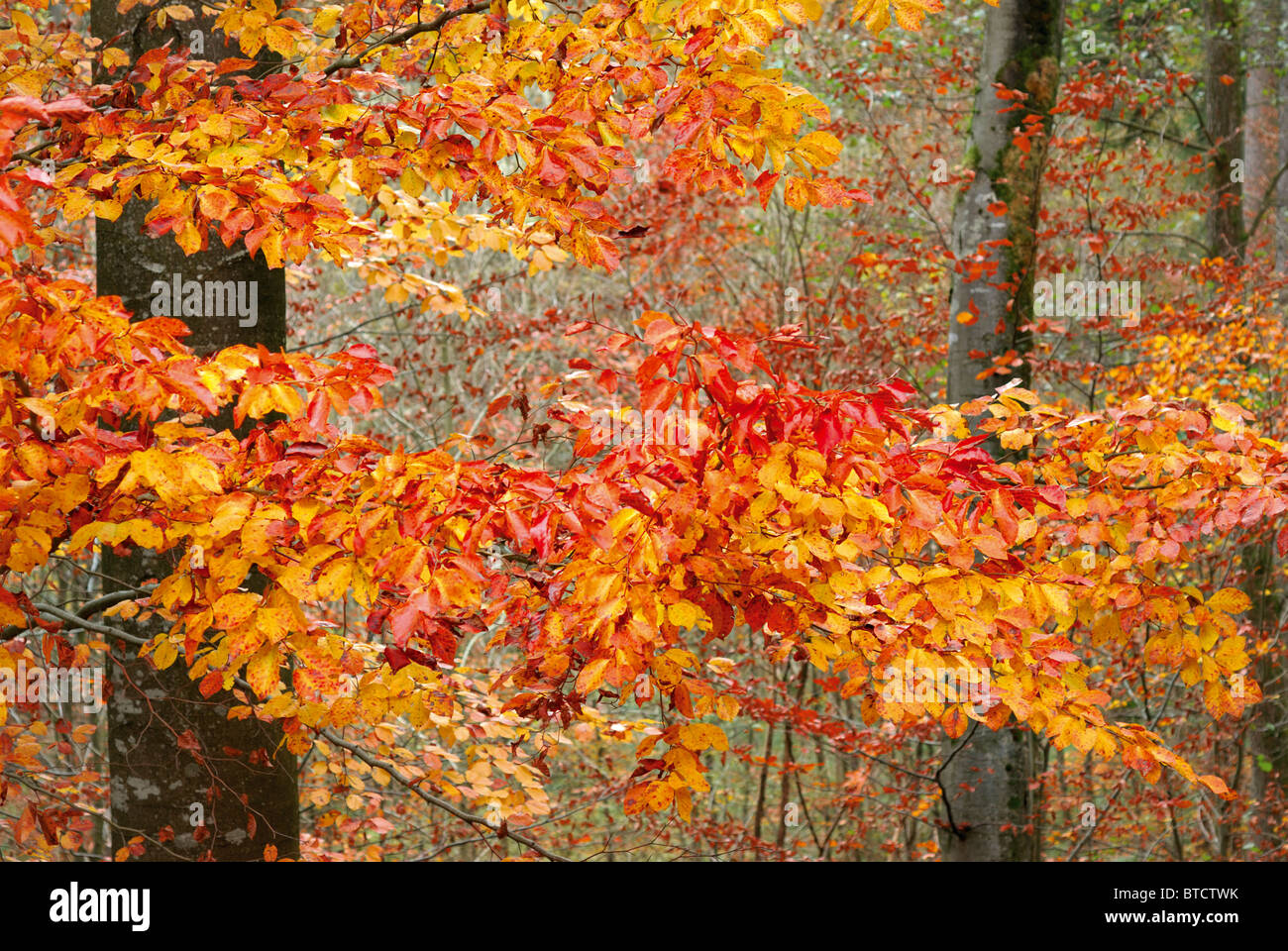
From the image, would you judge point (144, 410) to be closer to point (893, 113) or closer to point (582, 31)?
point (582, 31)

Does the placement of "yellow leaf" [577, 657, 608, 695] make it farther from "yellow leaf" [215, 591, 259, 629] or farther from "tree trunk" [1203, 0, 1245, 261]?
"tree trunk" [1203, 0, 1245, 261]

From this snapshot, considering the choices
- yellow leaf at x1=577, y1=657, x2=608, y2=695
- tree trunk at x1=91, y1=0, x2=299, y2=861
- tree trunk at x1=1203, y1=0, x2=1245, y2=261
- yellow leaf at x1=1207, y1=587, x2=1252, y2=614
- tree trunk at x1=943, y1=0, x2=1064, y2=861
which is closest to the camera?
yellow leaf at x1=577, y1=657, x2=608, y2=695

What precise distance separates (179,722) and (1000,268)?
3843 mm

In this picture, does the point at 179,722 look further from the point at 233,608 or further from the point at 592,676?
the point at 592,676

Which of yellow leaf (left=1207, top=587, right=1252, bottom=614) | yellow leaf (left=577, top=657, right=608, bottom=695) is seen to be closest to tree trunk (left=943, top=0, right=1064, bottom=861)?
yellow leaf (left=1207, top=587, right=1252, bottom=614)

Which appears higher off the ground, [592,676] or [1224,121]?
[1224,121]

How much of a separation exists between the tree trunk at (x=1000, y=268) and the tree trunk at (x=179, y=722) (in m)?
2.94

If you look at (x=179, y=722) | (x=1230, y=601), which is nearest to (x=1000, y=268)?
(x=1230, y=601)

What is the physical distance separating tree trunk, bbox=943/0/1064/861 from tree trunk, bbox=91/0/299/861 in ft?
9.65

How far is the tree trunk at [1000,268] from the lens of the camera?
4844mm

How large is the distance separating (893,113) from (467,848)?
8.03m

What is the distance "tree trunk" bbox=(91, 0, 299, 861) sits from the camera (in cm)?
356

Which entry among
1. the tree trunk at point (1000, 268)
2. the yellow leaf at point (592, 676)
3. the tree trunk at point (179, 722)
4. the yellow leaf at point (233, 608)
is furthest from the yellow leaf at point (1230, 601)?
the tree trunk at point (179, 722)

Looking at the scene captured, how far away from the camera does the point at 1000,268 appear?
192 inches
